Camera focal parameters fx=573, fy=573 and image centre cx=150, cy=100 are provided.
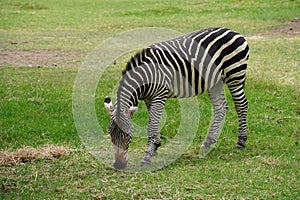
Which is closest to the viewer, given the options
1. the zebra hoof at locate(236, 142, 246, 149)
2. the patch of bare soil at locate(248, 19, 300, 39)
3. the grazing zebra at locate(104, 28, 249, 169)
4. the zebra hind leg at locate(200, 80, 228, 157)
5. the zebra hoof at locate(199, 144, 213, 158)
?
the grazing zebra at locate(104, 28, 249, 169)

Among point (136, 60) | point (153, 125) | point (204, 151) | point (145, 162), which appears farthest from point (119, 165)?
point (204, 151)

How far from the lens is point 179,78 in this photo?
794cm

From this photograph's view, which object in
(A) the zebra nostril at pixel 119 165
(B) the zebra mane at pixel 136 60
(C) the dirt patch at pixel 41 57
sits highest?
(B) the zebra mane at pixel 136 60

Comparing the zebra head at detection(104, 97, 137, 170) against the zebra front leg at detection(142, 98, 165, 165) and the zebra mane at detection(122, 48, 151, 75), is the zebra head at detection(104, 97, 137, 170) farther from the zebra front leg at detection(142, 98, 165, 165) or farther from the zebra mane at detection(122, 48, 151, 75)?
the zebra mane at detection(122, 48, 151, 75)

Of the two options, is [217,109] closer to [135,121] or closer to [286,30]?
[135,121]

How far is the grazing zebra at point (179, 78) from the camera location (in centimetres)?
710

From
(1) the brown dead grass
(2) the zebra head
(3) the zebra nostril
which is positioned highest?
(2) the zebra head

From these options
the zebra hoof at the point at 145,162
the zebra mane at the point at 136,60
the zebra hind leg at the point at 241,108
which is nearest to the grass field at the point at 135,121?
the zebra hind leg at the point at 241,108

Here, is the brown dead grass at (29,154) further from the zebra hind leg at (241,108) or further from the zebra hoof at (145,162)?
the zebra hind leg at (241,108)

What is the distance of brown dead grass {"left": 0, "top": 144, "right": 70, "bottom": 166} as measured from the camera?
7.59 meters

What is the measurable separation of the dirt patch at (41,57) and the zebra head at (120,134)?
7106mm

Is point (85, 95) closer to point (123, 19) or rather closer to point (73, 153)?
point (73, 153)

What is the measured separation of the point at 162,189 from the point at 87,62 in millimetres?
7939

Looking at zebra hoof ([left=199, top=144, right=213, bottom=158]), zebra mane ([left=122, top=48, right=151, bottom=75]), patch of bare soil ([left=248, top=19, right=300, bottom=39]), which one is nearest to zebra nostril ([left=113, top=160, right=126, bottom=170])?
zebra mane ([left=122, top=48, right=151, bottom=75])
